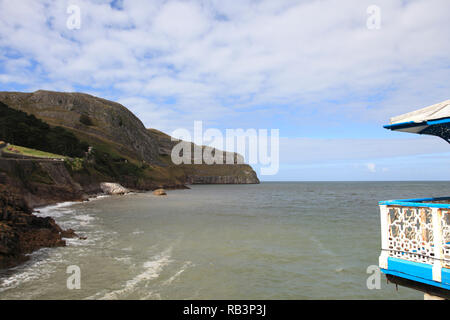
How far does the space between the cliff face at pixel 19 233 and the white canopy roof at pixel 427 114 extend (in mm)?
16466

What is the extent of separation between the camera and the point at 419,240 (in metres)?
8.30

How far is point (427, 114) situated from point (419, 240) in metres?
3.61

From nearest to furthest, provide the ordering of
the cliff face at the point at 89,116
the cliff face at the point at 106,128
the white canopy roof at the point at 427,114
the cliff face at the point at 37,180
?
the white canopy roof at the point at 427,114 → the cliff face at the point at 37,180 → the cliff face at the point at 106,128 → the cliff face at the point at 89,116

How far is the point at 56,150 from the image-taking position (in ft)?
260

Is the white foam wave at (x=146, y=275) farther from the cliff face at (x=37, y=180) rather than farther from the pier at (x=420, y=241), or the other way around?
the cliff face at (x=37, y=180)

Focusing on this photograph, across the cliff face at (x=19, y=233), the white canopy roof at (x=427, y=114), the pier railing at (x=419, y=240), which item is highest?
the white canopy roof at (x=427, y=114)

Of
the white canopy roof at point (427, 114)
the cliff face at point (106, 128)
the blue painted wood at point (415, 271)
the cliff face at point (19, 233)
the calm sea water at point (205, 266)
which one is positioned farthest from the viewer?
the cliff face at point (106, 128)

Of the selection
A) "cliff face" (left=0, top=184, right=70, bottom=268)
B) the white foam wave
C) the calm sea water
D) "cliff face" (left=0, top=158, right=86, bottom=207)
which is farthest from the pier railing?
"cliff face" (left=0, top=158, right=86, bottom=207)

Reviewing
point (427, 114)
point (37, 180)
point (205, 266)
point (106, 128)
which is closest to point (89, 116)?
point (106, 128)

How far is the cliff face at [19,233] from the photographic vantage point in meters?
13.4

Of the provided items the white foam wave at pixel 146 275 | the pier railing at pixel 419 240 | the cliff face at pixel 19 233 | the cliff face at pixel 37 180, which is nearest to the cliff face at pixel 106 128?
the cliff face at pixel 37 180

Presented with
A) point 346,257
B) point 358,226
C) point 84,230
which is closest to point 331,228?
point 358,226

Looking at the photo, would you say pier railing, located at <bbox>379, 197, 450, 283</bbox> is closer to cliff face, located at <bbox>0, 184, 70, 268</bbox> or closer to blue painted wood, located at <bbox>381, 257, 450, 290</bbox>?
blue painted wood, located at <bbox>381, 257, 450, 290</bbox>
